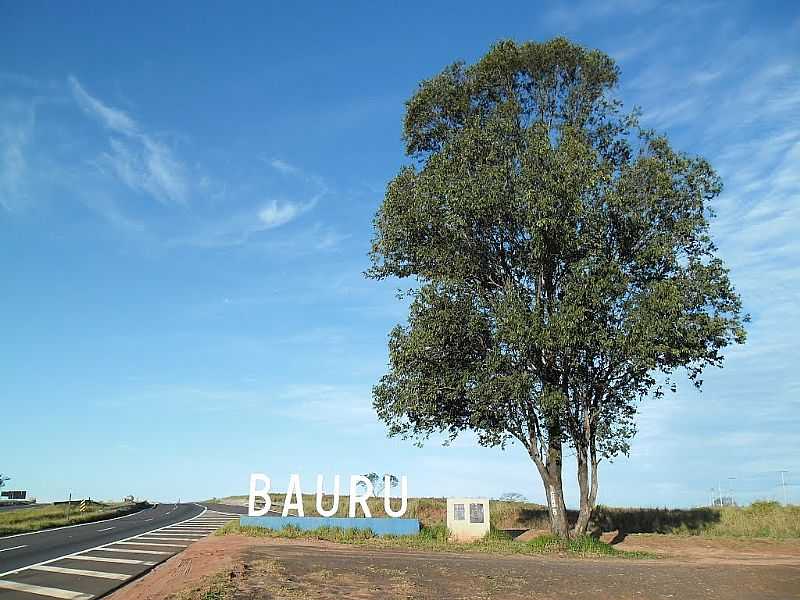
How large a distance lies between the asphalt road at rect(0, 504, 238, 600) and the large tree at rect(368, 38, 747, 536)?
464 inches

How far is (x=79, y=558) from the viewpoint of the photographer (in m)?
22.2

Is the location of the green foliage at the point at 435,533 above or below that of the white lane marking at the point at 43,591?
above

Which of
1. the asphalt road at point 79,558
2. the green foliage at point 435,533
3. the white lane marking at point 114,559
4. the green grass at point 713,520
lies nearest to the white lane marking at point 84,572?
the asphalt road at point 79,558

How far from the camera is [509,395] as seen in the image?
2722 cm

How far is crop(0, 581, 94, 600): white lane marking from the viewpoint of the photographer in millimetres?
14906

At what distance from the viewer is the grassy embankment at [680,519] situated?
35938mm

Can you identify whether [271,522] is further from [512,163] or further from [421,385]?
[512,163]

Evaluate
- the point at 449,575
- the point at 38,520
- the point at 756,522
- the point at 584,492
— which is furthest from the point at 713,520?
the point at 38,520

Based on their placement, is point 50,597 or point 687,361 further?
point 687,361

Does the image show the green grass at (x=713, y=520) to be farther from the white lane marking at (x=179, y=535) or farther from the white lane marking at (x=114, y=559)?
the white lane marking at (x=114, y=559)

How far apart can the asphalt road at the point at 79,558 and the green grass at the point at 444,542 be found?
4.61 meters

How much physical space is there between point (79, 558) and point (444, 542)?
13.9 meters

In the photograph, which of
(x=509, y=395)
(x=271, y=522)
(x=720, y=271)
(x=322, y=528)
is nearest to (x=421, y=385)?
(x=509, y=395)

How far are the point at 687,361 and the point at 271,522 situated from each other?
19.9 meters
